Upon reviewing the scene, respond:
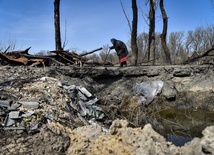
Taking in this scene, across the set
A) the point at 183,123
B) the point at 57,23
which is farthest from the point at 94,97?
the point at 57,23

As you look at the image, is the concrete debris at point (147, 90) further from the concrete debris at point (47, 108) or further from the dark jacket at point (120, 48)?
the dark jacket at point (120, 48)

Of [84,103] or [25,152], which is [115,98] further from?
[25,152]

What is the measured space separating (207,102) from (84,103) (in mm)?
5147

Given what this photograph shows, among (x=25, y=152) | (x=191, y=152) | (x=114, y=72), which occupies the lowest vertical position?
(x=25, y=152)

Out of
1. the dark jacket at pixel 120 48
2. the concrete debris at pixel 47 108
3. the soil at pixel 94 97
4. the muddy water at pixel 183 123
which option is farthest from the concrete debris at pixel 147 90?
the dark jacket at pixel 120 48

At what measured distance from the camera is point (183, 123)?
27.4ft

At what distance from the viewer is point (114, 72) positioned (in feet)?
38.3

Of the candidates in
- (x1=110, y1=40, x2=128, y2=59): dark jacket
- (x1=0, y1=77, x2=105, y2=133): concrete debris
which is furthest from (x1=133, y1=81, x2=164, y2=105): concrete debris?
(x1=110, y1=40, x2=128, y2=59): dark jacket

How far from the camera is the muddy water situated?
22.6 ft

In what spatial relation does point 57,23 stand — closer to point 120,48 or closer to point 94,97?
point 120,48

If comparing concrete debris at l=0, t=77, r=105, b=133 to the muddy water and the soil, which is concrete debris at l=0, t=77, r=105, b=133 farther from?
the muddy water

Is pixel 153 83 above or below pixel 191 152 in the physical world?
above

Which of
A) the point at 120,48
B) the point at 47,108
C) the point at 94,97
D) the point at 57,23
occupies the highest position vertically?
the point at 57,23

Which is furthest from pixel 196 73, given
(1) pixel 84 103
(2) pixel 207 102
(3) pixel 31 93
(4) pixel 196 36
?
(4) pixel 196 36
